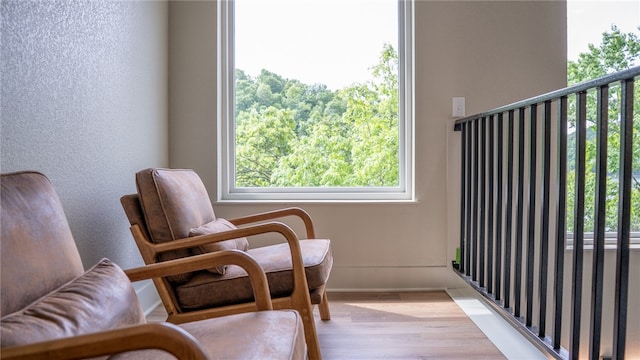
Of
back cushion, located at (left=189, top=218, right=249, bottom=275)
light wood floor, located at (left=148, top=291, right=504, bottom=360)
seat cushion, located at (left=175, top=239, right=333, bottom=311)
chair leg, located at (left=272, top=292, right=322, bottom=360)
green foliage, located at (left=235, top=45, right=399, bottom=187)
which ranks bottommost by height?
light wood floor, located at (left=148, top=291, right=504, bottom=360)

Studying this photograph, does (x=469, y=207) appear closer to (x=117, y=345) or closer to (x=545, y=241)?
(x=545, y=241)

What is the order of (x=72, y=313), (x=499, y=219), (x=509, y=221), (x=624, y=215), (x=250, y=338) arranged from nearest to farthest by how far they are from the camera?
(x=72, y=313) → (x=250, y=338) → (x=624, y=215) → (x=509, y=221) → (x=499, y=219)

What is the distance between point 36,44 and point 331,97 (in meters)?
1.68

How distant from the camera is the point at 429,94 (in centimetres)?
254

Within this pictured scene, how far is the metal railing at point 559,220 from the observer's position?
1.11m

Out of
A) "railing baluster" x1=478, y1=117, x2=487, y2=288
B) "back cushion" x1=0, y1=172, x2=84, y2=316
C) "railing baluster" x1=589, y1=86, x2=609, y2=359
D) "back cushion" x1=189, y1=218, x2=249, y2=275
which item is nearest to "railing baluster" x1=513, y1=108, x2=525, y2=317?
"railing baluster" x1=478, y1=117, x2=487, y2=288

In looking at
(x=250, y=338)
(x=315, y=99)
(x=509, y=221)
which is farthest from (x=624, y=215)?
(x=315, y=99)

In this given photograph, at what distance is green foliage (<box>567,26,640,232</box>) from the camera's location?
225cm

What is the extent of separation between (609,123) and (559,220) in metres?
1.40

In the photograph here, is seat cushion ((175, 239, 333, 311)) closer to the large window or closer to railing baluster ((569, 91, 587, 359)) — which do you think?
railing baluster ((569, 91, 587, 359))

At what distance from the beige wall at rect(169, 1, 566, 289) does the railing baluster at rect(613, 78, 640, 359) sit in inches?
56.3

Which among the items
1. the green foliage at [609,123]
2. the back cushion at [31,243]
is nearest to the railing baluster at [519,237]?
A: the green foliage at [609,123]

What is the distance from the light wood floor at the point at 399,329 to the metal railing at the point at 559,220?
0.19 meters

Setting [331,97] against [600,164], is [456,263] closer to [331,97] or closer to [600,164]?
[331,97]
